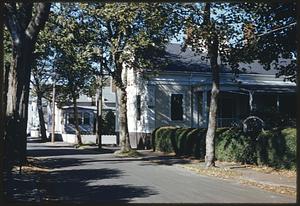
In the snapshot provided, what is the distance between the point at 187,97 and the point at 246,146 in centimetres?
1581

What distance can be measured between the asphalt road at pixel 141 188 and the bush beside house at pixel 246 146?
11.3 feet

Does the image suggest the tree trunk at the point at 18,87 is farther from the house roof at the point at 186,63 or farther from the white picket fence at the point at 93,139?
the white picket fence at the point at 93,139

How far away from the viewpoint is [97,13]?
2448cm

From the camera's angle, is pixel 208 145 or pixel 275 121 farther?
pixel 275 121

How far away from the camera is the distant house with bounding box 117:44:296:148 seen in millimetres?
35594

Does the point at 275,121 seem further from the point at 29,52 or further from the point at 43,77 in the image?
the point at 43,77

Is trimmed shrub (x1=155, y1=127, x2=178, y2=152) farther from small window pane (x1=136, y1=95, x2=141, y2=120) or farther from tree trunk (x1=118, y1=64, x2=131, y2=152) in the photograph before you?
small window pane (x1=136, y1=95, x2=141, y2=120)

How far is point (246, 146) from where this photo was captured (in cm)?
2122

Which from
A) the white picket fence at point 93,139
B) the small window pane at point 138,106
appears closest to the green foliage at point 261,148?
the small window pane at point 138,106

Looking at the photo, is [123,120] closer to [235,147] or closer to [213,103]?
[235,147]

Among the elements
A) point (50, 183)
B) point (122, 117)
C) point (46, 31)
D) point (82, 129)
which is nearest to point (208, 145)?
point (50, 183)

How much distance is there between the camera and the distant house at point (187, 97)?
35.6 metres

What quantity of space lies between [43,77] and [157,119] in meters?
21.6

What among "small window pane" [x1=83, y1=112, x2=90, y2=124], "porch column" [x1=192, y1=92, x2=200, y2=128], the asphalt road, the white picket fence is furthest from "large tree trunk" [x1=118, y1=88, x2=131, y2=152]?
"small window pane" [x1=83, y1=112, x2=90, y2=124]
